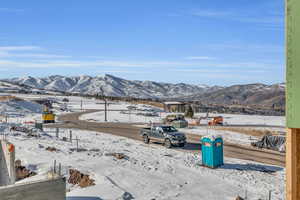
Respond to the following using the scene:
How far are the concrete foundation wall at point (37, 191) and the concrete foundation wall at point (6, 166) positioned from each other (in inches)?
185

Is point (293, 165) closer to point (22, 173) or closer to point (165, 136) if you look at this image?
point (22, 173)

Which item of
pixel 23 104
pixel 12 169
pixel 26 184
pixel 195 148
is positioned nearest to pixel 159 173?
pixel 12 169

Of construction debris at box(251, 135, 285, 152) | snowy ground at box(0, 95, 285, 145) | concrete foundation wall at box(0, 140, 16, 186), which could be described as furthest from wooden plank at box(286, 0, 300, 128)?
snowy ground at box(0, 95, 285, 145)

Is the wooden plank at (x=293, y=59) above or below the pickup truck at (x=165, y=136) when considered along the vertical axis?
above

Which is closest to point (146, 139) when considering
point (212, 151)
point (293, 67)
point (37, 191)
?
point (212, 151)

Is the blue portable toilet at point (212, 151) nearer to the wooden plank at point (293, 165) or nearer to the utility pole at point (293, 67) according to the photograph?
the wooden plank at point (293, 165)

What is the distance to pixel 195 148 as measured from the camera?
27.1 meters

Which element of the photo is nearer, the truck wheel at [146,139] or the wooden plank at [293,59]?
the wooden plank at [293,59]

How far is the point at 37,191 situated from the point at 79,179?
547 centimetres

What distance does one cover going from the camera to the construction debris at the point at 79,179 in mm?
14273

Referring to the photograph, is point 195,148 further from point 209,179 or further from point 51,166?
point 51,166

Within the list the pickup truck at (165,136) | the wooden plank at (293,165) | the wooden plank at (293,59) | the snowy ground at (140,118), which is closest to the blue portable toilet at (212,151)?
the pickup truck at (165,136)

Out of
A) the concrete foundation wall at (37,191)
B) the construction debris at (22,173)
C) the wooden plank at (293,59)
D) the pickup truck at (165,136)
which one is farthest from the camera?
the pickup truck at (165,136)

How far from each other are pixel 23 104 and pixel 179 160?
69954 mm
